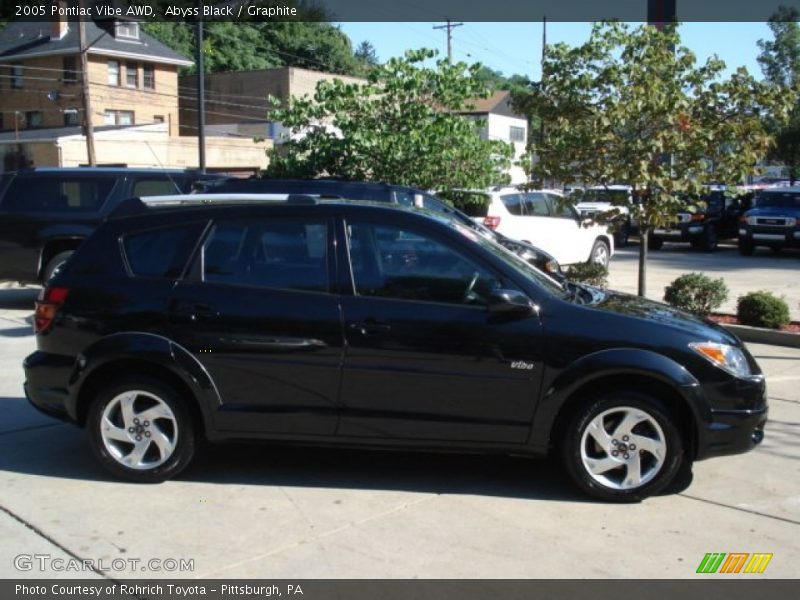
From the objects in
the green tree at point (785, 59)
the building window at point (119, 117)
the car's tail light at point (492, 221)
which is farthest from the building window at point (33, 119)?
the car's tail light at point (492, 221)

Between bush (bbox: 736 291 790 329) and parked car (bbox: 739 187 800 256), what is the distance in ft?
39.5

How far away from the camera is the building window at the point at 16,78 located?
5409cm

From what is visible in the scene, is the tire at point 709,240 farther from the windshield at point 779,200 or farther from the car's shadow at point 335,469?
the car's shadow at point 335,469

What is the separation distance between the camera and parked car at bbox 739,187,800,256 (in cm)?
2117

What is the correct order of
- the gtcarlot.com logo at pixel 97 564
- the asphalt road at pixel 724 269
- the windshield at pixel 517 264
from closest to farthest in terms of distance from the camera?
the gtcarlot.com logo at pixel 97 564 → the windshield at pixel 517 264 → the asphalt road at pixel 724 269

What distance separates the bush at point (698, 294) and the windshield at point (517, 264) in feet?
18.7

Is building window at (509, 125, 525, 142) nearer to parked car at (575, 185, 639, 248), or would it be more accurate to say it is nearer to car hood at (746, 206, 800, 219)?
car hood at (746, 206, 800, 219)

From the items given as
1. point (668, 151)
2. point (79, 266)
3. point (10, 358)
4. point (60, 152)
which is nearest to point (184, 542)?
point (79, 266)

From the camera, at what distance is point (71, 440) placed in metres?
6.10

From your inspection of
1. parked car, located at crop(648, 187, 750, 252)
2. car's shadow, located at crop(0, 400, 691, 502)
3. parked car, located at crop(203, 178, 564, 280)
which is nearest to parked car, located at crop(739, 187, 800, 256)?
parked car, located at crop(648, 187, 750, 252)

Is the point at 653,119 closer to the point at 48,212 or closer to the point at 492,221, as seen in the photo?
the point at 492,221

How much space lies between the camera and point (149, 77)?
2130 inches

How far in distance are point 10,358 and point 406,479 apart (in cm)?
517

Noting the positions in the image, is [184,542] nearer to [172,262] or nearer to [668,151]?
[172,262]
